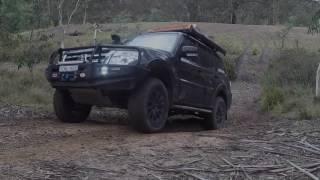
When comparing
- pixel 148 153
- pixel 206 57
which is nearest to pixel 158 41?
pixel 206 57

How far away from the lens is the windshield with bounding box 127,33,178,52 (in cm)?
907

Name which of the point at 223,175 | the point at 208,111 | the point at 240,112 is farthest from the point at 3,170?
the point at 240,112

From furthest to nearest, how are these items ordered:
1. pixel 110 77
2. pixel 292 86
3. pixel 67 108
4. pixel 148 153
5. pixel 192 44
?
pixel 292 86 → pixel 192 44 → pixel 67 108 → pixel 110 77 → pixel 148 153

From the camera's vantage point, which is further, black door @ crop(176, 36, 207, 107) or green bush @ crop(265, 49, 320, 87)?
green bush @ crop(265, 49, 320, 87)

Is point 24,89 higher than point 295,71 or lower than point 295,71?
lower

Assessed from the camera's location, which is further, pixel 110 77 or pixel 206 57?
pixel 206 57

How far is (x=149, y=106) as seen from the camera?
7.95m

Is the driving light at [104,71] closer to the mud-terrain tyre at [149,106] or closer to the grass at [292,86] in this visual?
the mud-terrain tyre at [149,106]

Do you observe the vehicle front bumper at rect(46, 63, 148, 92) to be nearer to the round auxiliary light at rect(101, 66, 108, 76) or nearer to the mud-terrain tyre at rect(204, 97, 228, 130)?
the round auxiliary light at rect(101, 66, 108, 76)

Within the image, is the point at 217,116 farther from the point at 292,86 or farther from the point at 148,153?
the point at 292,86

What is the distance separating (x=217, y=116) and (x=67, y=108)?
306 cm

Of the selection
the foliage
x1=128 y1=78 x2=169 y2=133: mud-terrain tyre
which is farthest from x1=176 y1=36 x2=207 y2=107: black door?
the foliage

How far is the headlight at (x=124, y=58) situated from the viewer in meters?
7.85

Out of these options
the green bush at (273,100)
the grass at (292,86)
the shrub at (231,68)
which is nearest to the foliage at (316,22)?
the grass at (292,86)
